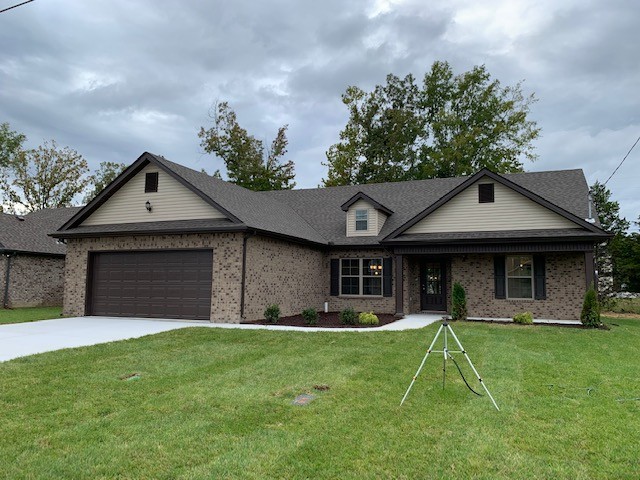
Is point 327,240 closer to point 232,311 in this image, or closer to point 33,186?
point 232,311

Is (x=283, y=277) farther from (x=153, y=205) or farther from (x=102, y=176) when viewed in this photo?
(x=102, y=176)

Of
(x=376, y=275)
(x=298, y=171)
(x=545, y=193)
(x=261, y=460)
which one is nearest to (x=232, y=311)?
(x=376, y=275)

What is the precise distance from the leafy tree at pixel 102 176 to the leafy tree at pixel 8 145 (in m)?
6.74

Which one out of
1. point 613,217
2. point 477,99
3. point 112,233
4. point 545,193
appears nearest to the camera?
point 112,233

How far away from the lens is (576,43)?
16.4m

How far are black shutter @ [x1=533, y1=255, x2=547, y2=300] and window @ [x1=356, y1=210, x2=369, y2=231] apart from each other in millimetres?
6581

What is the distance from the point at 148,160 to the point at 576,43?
53.2 feet

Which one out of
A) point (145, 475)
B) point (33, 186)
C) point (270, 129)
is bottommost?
point (145, 475)

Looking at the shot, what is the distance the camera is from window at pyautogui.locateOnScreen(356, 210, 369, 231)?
18734 millimetres

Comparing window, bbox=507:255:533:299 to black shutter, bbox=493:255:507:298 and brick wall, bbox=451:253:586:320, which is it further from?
brick wall, bbox=451:253:586:320

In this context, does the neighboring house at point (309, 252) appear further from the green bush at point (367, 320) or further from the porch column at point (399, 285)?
the green bush at point (367, 320)

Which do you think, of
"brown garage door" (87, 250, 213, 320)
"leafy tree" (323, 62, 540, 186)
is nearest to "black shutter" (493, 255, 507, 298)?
"brown garage door" (87, 250, 213, 320)

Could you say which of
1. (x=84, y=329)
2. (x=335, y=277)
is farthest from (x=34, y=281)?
(x=335, y=277)

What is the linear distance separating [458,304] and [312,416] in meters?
11.4
